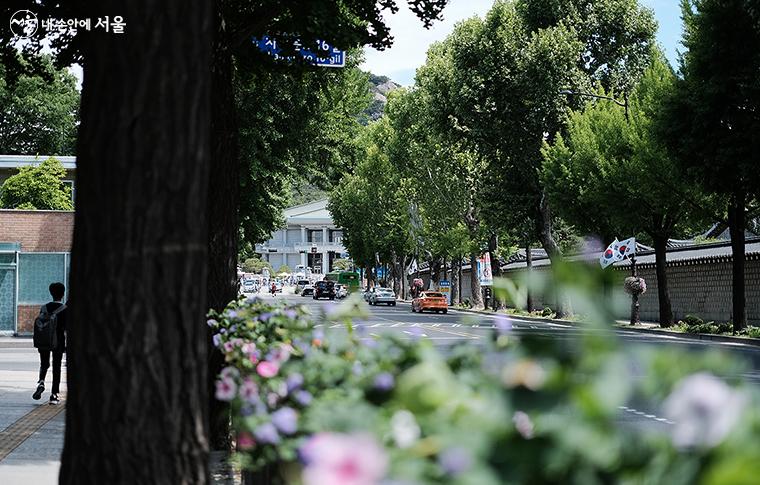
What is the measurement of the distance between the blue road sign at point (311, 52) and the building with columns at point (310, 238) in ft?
565

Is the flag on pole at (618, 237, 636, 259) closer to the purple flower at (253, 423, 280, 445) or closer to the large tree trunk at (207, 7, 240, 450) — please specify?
the large tree trunk at (207, 7, 240, 450)

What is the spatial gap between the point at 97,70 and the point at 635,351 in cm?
207

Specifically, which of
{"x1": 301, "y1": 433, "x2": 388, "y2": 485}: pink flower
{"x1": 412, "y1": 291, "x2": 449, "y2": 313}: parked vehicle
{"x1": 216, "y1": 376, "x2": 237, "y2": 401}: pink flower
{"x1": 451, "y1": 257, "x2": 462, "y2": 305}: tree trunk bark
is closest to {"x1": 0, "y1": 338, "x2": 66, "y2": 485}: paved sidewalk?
{"x1": 216, "y1": 376, "x2": 237, "y2": 401}: pink flower

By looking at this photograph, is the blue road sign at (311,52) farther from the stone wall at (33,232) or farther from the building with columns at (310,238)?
the building with columns at (310,238)

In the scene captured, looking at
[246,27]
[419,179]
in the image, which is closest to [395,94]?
[419,179]

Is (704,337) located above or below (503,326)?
below

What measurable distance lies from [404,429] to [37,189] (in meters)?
44.0

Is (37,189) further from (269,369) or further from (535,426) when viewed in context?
(535,426)

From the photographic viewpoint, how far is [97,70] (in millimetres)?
3637

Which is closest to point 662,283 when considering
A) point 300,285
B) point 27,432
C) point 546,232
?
point 546,232

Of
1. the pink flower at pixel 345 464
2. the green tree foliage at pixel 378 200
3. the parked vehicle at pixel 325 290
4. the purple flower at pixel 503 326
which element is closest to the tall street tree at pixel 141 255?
the purple flower at pixel 503 326

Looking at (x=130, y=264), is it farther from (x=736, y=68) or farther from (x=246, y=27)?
(x=736, y=68)

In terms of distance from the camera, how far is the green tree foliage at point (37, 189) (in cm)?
4419

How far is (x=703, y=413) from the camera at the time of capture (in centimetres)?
208
